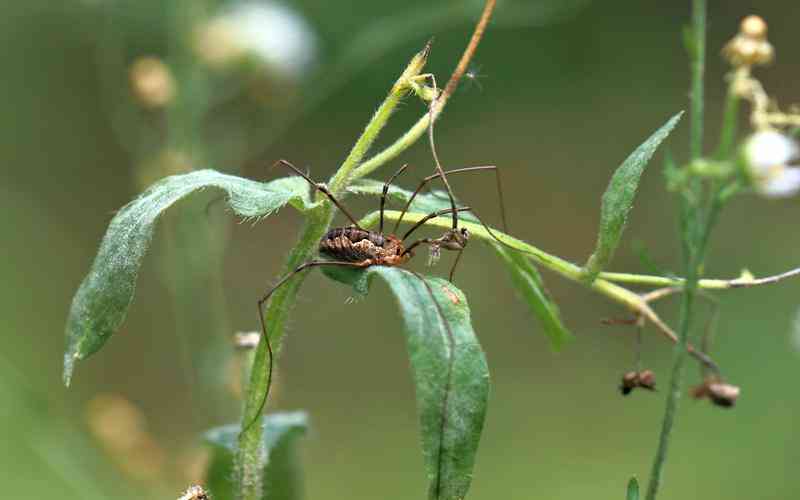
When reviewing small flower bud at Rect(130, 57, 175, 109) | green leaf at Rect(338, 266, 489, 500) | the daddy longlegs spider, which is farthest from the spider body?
small flower bud at Rect(130, 57, 175, 109)

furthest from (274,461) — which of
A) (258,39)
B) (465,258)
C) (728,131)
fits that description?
(465,258)

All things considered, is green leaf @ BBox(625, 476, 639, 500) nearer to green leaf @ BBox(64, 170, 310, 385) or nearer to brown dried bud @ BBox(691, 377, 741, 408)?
brown dried bud @ BBox(691, 377, 741, 408)

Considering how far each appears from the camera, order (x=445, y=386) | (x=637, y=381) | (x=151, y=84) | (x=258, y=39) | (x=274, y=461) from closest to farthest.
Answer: (x=445, y=386)
(x=637, y=381)
(x=274, y=461)
(x=151, y=84)
(x=258, y=39)

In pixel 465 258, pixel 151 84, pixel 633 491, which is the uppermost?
pixel 465 258

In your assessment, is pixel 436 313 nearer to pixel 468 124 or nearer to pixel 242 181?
pixel 242 181

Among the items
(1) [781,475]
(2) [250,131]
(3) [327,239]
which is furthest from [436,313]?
(1) [781,475]

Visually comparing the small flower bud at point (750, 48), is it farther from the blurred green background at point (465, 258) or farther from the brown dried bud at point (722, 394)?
the blurred green background at point (465, 258)

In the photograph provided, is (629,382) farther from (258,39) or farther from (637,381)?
(258,39)
